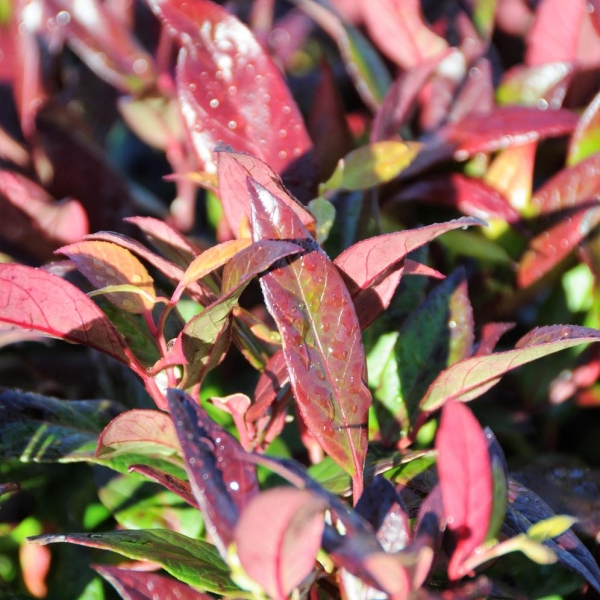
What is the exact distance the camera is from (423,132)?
131cm

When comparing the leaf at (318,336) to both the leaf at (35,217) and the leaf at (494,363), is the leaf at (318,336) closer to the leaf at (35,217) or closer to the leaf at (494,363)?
the leaf at (494,363)

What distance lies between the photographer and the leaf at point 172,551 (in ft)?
2.21

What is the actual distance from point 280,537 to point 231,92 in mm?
679

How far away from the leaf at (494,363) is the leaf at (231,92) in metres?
0.37

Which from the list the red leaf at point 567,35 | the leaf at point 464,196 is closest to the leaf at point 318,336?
the leaf at point 464,196

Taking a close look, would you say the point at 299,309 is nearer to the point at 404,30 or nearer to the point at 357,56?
the point at 357,56

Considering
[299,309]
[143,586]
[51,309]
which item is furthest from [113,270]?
[143,586]

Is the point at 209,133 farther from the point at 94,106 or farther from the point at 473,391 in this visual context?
the point at 94,106

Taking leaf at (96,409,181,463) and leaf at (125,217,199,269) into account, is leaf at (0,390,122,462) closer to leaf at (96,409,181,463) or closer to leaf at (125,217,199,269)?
leaf at (96,409,181,463)

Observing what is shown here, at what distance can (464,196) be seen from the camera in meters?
1.11

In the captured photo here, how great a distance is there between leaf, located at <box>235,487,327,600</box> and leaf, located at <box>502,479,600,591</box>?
26cm

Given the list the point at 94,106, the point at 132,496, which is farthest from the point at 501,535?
the point at 94,106

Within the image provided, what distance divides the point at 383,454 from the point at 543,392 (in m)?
0.46

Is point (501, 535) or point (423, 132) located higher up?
point (423, 132)
